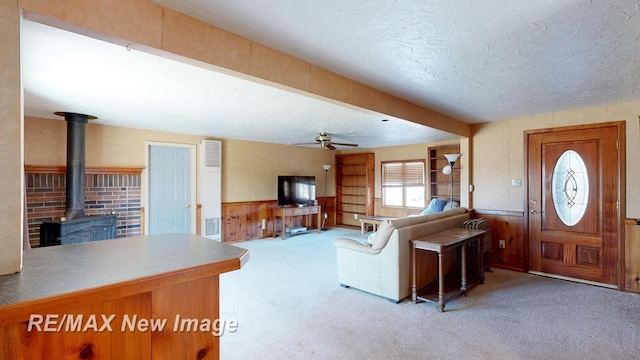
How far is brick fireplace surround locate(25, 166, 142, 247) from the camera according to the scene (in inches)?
156

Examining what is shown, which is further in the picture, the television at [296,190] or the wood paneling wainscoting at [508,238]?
the television at [296,190]

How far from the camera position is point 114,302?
3.30 feet

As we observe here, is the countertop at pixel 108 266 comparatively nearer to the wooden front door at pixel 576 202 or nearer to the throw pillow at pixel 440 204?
the wooden front door at pixel 576 202

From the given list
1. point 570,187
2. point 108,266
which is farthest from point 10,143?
point 570,187

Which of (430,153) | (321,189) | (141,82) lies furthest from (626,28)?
(321,189)

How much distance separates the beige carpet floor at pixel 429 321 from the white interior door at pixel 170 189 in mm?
2071

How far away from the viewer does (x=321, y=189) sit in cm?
809

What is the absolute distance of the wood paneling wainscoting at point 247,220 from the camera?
6105mm

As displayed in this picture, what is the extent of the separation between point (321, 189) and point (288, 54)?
20.1 feet

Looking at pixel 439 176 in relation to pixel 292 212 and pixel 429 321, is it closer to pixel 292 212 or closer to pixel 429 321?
pixel 292 212

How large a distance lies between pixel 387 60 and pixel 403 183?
5.28 metres

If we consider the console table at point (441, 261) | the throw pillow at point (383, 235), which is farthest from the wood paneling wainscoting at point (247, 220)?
the console table at point (441, 261)

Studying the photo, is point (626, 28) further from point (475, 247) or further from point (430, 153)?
point (430, 153)

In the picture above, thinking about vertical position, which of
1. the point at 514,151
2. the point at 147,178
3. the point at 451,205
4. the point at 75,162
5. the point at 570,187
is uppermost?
the point at 514,151
